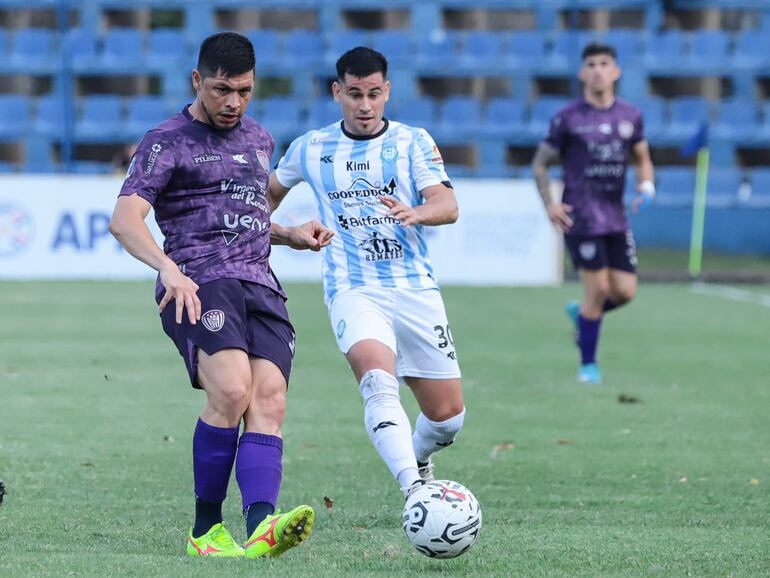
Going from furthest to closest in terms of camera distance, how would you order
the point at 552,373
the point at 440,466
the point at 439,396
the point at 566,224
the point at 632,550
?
the point at 552,373
the point at 566,224
the point at 440,466
the point at 439,396
the point at 632,550

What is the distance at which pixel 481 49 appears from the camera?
3766 centimetres

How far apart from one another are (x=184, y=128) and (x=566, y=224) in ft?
19.2

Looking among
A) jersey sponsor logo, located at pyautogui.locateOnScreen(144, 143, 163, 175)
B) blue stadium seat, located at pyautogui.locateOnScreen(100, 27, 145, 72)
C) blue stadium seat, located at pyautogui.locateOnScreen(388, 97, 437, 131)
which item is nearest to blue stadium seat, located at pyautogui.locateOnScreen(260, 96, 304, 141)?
blue stadium seat, located at pyautogui.locateOnScreen(388, 97, 437, 131)

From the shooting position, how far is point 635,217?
109 ft

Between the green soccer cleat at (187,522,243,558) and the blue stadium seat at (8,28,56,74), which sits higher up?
the green soccer cleat at (187,522,243,558)

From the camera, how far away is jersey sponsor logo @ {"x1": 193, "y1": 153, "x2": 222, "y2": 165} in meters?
5.26

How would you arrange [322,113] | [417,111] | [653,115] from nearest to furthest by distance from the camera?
[322,113] < [417,111] < [653,115]

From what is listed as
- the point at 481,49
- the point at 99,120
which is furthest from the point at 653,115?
the point at 99,120

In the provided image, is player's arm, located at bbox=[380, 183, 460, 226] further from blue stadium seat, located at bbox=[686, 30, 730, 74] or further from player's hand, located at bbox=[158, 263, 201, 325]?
blue stadium seat, located at bbox=[686, 30, 730, 74]

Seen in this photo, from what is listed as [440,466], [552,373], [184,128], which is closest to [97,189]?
[552,373]

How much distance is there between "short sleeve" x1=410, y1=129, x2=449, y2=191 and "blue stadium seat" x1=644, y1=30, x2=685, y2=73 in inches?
1250

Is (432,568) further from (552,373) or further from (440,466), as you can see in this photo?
(552,373)

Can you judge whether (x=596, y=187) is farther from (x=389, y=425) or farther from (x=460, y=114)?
(x=460, y=114)

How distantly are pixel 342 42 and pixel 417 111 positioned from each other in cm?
263
